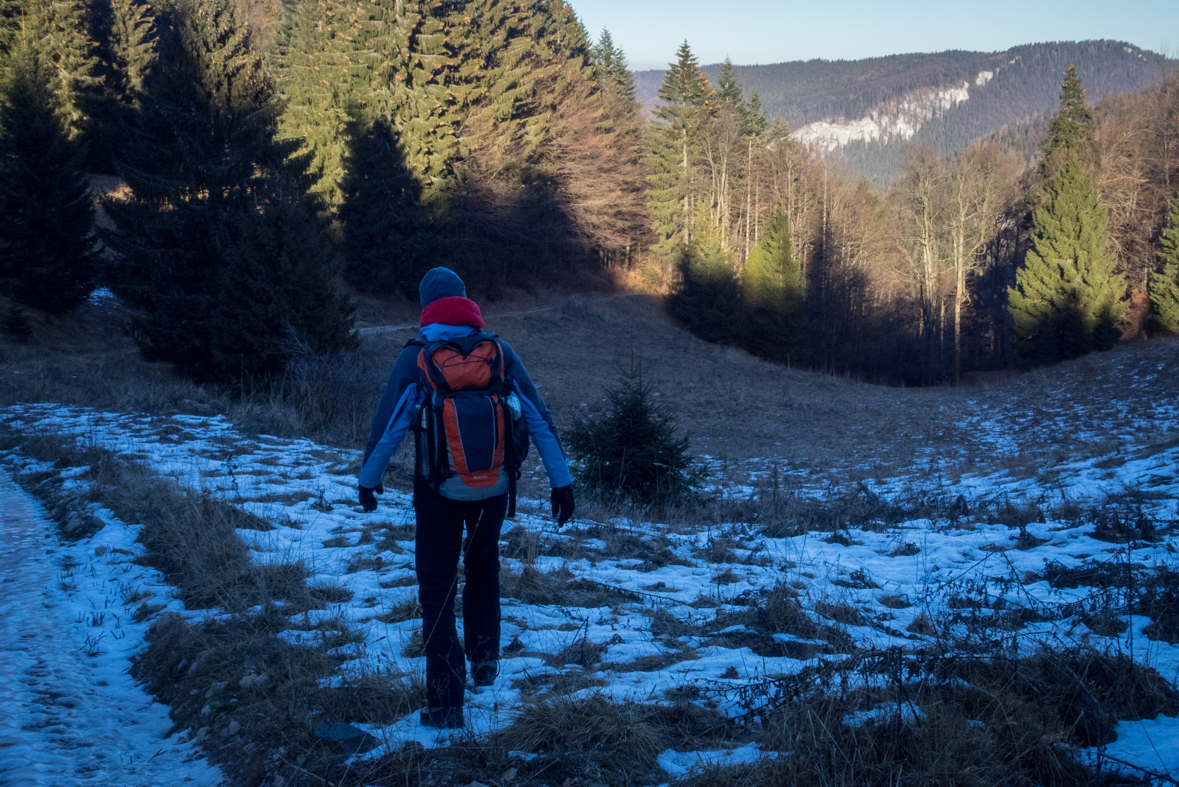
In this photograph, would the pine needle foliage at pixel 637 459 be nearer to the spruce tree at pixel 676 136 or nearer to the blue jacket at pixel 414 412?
the blue jacket at pixel 414 412

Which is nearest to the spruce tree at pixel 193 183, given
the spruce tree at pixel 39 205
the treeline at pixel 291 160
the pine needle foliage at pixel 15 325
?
the treeline at pixel 291 160

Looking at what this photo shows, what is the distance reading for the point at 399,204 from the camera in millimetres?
33594

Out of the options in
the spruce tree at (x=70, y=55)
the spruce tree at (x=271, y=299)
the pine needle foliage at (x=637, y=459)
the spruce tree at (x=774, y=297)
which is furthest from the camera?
the spruce tree at (x=774, y=297)

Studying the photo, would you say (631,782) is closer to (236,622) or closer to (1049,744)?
(1049,744)

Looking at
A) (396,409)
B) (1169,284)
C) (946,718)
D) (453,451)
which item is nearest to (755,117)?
(1169,284)

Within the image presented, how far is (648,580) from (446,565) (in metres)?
2.67

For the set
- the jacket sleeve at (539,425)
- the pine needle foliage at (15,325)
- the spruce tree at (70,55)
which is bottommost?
the jacket sleeve at (539,425)

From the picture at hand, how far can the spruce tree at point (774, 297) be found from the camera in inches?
1635

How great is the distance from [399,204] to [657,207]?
1983 cm

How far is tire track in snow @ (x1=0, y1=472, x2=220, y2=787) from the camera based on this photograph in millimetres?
2941

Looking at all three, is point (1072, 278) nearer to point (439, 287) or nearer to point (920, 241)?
point (920, 241)

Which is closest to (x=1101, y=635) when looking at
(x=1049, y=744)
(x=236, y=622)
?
(x=1049, y=744)

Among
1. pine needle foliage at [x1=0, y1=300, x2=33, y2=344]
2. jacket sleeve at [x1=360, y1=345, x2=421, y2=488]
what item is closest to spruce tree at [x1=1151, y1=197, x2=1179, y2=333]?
jacket sleeve at [x1=360, y1=345, x2=421, y2=488]

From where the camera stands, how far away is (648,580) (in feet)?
18.1
